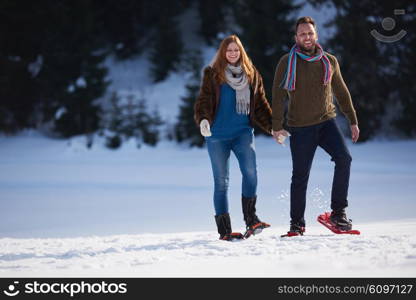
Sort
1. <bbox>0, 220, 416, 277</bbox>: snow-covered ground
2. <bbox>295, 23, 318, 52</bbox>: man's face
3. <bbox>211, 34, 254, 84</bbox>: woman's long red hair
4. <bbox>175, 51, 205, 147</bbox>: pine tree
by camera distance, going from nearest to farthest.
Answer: <bbox>0, 220, 416, 277</bbox>: snow-covered ground < <bbox>295, 23, 318, 52</bbox>: man's face < <bbox>211, 34, 254, 84</bbox>: woman's long red hair < <bbox>175, 51, 205, 147</bbox>: pine tree

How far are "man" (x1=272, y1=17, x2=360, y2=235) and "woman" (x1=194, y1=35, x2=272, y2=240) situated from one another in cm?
22

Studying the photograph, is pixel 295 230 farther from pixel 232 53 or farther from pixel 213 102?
pixel 232 53

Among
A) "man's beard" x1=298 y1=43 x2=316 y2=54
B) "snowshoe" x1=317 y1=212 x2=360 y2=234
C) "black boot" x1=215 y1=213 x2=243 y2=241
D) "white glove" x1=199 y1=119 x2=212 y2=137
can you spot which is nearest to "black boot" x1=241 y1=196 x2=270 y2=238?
"black boot" x1=215 y1=213 x2=243 y2=241

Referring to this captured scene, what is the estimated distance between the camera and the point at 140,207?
25.6 feet

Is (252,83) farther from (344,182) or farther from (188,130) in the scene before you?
(188,130)

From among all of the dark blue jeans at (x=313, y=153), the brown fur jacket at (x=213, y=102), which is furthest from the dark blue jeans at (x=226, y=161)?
the dark blue jeans at (x=313, y=153)

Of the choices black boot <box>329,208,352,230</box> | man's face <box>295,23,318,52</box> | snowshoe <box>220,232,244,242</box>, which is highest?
man's face <box>295,23,318,52</box>

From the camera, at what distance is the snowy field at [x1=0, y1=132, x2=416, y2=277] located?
11.6ft

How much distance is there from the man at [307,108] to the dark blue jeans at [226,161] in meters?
0.25

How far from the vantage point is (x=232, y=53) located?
424 cm

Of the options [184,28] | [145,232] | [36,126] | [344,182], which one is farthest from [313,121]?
[184,28]

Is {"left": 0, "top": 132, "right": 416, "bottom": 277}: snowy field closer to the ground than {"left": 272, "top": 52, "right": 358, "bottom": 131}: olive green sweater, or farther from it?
closer to the ground

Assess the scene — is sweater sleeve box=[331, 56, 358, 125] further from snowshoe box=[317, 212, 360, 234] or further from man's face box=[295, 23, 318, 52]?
snowshoe box=[317, 212, 360, 234]

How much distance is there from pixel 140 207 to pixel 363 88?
40.5 feet
